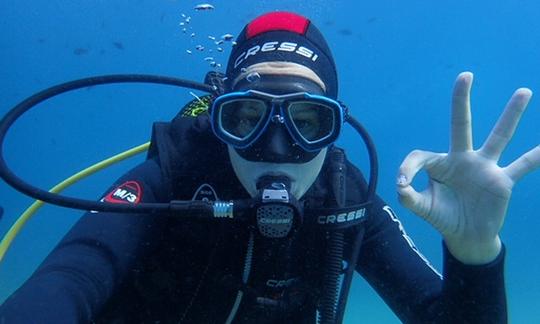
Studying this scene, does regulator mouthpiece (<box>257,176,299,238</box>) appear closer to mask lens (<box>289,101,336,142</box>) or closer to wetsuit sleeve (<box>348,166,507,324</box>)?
mask lens (<box>289,101,336,142</box>)

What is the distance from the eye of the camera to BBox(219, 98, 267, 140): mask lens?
227cm

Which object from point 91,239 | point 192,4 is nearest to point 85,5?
point 192,4

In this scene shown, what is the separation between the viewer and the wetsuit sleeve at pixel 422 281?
2152mm

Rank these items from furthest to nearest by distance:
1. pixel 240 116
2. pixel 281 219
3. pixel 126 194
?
pixel 240 116 → pixel 126 194 → pixel 281 219

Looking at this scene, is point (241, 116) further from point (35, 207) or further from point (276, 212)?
point (35, 207)

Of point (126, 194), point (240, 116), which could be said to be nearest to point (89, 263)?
point (126, 194)

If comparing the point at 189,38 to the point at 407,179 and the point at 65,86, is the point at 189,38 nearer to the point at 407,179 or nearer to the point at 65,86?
the point at 65,86

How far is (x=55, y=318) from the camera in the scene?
1580 mm

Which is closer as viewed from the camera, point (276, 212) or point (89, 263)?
point (89, 263)

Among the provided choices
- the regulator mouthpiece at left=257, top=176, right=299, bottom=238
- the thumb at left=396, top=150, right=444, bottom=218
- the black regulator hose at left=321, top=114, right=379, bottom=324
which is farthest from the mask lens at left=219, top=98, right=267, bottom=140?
the thumb at left=396, top=150, right=444, bottom=218

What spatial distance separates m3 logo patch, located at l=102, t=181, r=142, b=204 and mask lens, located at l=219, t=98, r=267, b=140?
46cm

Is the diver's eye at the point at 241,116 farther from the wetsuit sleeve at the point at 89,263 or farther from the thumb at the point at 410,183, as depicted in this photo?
the thumb at the point at 410,183

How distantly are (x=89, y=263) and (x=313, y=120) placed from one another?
111 cm

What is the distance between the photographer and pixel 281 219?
6.61ft
